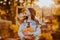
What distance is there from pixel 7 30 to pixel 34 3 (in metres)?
0.38

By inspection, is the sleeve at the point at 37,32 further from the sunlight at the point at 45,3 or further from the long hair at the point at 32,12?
the sunlight at the point at 45,3

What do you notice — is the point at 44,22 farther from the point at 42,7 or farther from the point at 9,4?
the point at 9,4

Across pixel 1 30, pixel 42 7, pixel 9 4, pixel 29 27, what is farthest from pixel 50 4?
pixel 1 30

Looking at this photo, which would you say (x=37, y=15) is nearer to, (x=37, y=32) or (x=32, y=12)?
(x=32, y=12)

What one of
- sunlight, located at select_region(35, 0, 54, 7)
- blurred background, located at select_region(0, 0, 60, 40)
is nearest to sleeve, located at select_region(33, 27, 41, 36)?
blurred background, located at select_region(0, 0, 60, 40)

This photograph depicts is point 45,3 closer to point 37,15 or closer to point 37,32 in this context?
point 37,15

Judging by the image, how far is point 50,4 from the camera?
66.6 inches

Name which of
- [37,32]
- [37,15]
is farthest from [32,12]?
[37,32]

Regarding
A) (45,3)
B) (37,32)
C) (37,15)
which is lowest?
(37,32)

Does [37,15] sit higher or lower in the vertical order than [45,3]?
lower

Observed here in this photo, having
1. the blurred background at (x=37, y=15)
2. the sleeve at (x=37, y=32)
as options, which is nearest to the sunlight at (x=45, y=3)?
the blurred background at (x=37, y=15)

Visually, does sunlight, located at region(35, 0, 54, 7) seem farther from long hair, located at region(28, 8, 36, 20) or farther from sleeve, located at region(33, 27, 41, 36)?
sleeve, located at region(33, 27, 41, 36)

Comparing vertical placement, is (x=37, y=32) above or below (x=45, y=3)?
below

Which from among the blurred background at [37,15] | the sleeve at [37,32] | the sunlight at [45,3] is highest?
the sunlight at [45,3]
